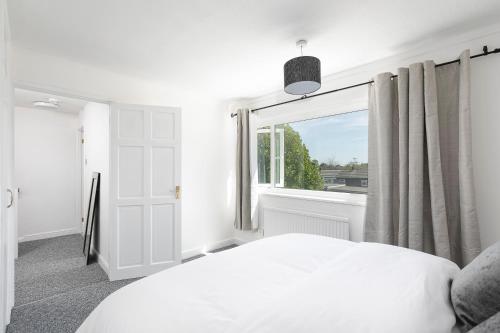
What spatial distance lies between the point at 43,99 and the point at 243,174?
351 centimetres

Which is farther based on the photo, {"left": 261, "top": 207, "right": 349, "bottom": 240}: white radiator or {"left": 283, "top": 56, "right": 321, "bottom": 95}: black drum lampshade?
{"left": 261, "top": 207, "right": 349, "bottom": 240}: white radiator

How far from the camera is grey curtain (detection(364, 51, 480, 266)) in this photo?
81.7 inches

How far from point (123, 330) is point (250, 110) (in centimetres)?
341

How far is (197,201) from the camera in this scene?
3.86 meters

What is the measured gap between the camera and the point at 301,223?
3.31 metres

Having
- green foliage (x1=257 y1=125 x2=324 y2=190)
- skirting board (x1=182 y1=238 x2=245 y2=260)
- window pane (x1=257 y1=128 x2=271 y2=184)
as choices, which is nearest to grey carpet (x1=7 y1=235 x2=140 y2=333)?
skirting board (x1=182 y1=238 x2=245 y2=260)

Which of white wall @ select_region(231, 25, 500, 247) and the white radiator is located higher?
white wall @ select_region(231, 25, 500, 247)

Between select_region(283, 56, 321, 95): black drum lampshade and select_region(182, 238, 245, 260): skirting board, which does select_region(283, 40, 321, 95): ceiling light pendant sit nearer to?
select_region(283, 56, 321, 95): black drum lampshade

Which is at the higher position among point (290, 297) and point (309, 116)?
point (309, 116)

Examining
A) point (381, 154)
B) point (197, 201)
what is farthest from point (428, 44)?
point (197, 201)

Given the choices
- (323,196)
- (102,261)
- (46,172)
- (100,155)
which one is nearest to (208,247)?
(102,261)

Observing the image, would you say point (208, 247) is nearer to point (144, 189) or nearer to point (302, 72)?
point (144, 189)

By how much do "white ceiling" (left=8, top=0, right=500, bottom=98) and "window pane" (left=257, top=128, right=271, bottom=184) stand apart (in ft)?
4.45

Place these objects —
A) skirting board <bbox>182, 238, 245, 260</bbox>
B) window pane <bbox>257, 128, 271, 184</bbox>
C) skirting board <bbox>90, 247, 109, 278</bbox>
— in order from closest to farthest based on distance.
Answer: skirting board <bbox>90, 247, 109, 278</bbox>
skirting board <bbox>182, 238, 245, 260</bbox>
window pane <bbox>257, 128, 271, 184</bbox>
